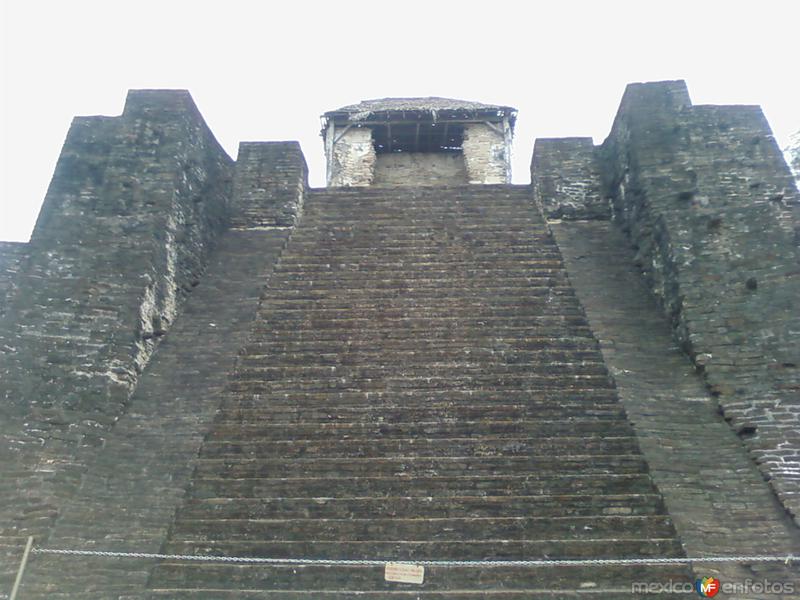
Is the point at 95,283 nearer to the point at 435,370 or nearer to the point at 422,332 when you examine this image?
the point at 422,332

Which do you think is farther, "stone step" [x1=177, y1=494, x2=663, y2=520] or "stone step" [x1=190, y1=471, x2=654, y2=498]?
"stone step" [x1=190, y1=471, x2=654, y2=498]

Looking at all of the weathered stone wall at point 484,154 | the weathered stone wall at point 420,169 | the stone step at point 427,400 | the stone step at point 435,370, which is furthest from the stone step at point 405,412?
the weathered stone wall at point 420,169

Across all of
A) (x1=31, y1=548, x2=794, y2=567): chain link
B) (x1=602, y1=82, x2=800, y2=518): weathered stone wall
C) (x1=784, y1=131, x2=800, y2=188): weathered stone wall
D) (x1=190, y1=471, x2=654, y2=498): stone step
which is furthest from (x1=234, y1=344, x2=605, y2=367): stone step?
(x1=784, y1=131, x2=800, y2=188): weathered stone wall

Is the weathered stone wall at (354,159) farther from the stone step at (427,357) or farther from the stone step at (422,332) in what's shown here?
the stone step at (427,357)

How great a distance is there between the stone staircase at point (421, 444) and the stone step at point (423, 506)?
12 mm

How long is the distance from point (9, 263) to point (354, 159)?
7.99m

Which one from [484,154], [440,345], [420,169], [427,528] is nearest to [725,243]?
[440,345]

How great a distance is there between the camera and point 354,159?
47.6 feet

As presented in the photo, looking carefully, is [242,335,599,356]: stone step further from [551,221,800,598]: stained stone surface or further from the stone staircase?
[551,221,800,598]: stained stone surface

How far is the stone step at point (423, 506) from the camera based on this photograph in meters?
5.24

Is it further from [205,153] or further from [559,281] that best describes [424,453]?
[205,153]

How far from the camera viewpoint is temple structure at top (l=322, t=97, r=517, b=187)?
47.1ft

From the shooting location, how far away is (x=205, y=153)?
9.41 m

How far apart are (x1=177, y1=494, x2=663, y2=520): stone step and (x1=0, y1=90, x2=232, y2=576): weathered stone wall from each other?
132cm
